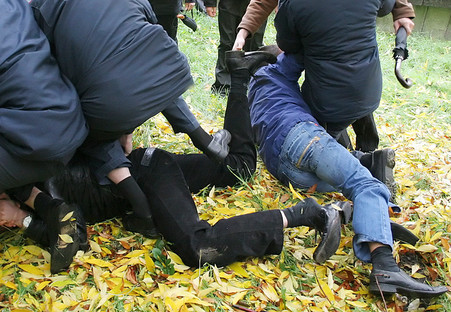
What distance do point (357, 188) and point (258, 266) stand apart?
2.06 ft

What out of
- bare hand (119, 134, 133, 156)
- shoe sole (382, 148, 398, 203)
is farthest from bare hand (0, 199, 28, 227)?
shoe sole (382, 148, 398, 203)

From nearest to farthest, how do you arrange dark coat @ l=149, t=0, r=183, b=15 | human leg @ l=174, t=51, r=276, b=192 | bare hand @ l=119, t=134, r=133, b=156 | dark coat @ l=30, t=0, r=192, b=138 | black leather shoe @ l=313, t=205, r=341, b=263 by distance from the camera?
dark coat @ l=30, t=0, r=192, b=138 < black leather shoe @ l=313, t=205, r=341, b=263 < bare hand @ l=119, t=134, r=133, b=156 < human leg @ l=174, t=51, r=276, b=192 < dark coat @ l=149, t=0, r=183, b=15

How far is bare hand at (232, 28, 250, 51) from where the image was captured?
304 cm

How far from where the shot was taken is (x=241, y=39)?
3.14m

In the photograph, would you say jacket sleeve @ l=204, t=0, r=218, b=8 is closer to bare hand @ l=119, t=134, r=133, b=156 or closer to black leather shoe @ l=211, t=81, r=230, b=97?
black leather shoe @ l=211, t=81, r=230, b=97

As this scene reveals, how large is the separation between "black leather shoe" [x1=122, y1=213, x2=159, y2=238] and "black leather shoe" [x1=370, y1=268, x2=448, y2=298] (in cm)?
109

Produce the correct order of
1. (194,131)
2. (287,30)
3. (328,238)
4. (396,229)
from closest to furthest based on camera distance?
(328,238)
(396,229)
(194,131)
(287,30)

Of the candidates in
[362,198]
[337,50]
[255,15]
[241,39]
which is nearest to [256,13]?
[255,15]

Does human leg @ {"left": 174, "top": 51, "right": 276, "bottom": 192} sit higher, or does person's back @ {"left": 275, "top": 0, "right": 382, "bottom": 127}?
person's back @ {"left": 275, "top": 0, "right": 382, "bottom": 127}

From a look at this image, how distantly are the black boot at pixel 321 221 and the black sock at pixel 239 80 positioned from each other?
894 millimetres

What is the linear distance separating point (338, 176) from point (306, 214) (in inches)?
12.8

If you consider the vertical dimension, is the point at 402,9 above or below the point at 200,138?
above

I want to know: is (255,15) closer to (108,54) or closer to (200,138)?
(200,138)

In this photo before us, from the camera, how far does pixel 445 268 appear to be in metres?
2.25
